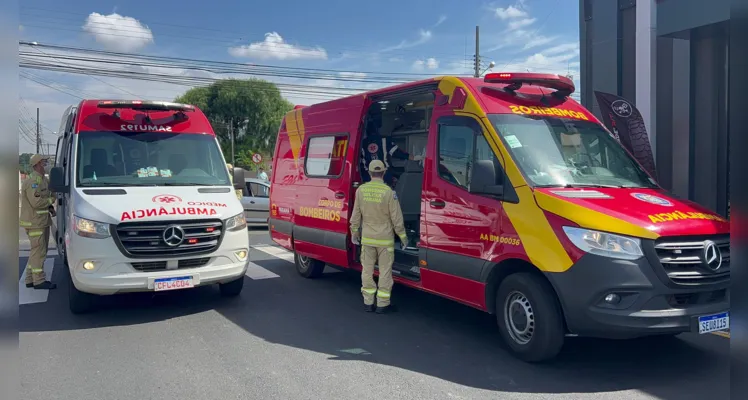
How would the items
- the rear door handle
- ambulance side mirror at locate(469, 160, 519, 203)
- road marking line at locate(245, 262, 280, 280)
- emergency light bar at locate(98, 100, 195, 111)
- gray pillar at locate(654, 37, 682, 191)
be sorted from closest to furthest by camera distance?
ambulance side mirror at locate(469, 160, 519, 203)
the rear door handle
emergency light bar at locate(98, 100, 195, 111)
road marking line at locate(245, 262, 280, 280)
gray pillar at locate(654, 37, 682, 191)

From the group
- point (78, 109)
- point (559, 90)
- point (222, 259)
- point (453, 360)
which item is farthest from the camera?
point (78, 109)

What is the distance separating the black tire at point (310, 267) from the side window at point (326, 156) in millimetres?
1428

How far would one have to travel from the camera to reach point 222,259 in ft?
Answer: 22.3

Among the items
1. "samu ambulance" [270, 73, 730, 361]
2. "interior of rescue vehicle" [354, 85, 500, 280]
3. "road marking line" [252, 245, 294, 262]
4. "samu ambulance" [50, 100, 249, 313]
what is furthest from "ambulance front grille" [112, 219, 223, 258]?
"road marking line" [252, 245, 294, 262]

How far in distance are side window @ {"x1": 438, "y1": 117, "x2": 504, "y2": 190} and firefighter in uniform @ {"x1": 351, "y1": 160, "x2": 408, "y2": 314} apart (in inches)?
35.6

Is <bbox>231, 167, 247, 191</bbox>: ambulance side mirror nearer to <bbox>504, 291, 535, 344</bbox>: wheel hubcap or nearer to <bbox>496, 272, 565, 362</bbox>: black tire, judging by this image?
<bbox>496, 272, 565, 362</bbox>: black tire

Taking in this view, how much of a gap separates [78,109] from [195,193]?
2.00m

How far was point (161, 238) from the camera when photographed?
6.36m

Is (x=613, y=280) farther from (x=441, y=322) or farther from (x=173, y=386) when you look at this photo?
(x=173, y=386)

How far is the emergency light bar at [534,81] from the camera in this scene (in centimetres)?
575

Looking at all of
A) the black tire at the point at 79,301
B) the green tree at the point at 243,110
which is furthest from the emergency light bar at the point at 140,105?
the green tree at the point at 243,110

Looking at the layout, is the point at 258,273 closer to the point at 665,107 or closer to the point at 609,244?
the point at 609,244

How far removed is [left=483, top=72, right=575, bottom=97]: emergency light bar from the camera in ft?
18.9

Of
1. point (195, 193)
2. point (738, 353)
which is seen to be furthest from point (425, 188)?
point (738, 353)
